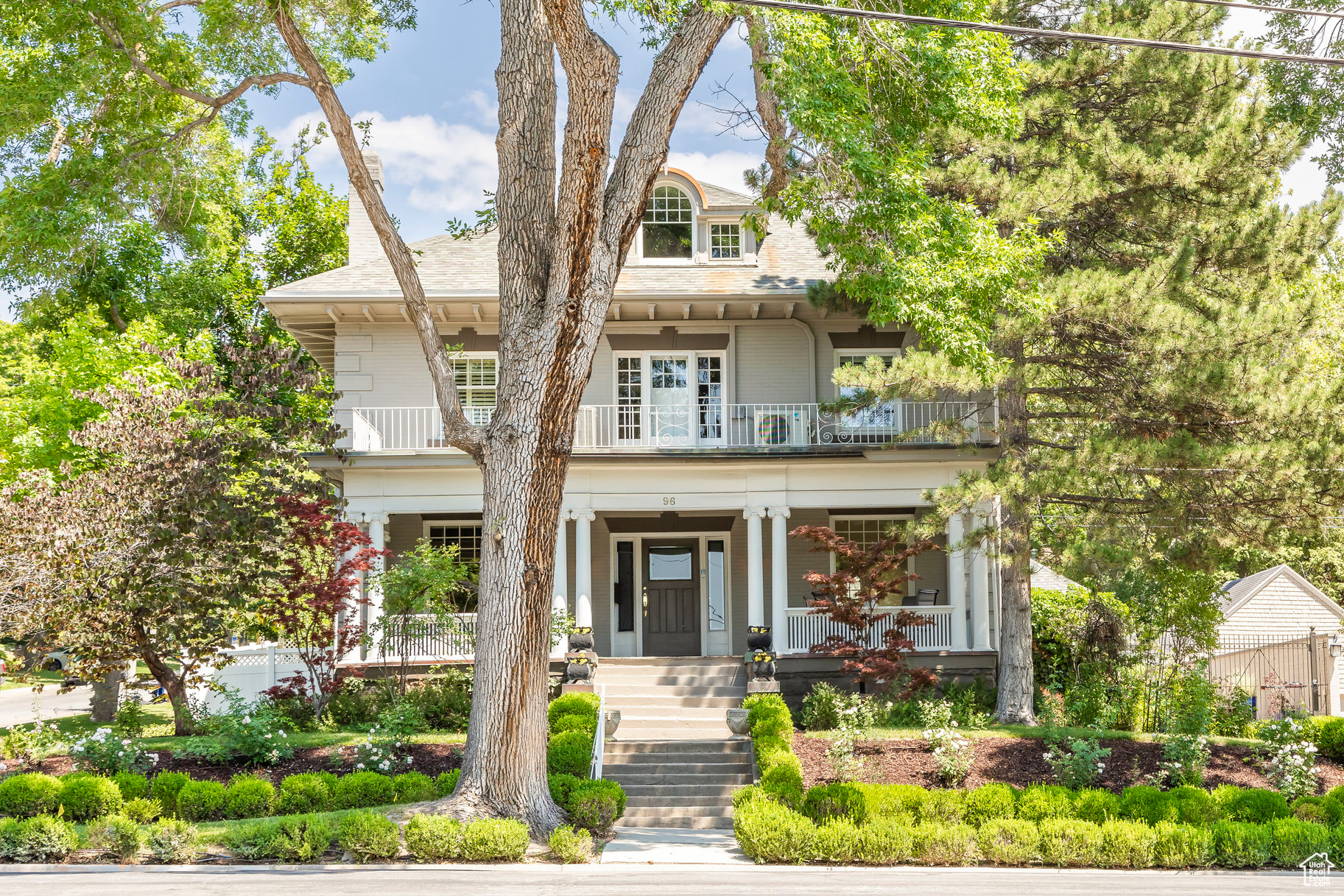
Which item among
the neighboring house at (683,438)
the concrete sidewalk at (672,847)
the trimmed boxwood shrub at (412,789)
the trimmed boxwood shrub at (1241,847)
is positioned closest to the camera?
the trimmed boxwood shrub at (1241,847)

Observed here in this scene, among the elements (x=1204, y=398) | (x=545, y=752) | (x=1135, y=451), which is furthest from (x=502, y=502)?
(x=1204, y=398)

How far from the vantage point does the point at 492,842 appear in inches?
357

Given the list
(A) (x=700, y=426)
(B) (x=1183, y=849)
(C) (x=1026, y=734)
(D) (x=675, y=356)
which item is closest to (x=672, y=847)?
(B) (x=1183, y=849)

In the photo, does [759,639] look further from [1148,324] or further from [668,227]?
[668,227]

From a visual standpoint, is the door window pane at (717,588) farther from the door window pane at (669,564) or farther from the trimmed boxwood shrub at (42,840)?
the trimmed boxwood shrub at (42,840)

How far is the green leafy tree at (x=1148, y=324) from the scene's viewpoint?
12859mm

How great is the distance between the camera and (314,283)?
60.5ft

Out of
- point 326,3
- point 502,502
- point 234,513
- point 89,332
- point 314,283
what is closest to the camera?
point 502,502

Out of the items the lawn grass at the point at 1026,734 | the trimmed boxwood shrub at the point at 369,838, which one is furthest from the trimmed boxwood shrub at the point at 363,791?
the lawn grass at the point at 1026,734

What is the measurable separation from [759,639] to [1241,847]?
23.7 ft

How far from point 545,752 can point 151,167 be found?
8.49 m

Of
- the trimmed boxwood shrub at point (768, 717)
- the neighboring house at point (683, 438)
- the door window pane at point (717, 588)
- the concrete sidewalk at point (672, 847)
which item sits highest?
the neighboring house at point (683, 438)

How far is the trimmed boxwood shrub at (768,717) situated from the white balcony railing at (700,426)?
15.9 ft

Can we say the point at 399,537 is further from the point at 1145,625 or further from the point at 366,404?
the point at 1145,625
